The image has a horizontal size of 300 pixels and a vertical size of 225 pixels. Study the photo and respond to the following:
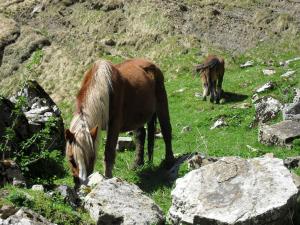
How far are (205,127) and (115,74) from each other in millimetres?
7256

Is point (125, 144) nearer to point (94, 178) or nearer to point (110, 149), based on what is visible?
point (110, 149)

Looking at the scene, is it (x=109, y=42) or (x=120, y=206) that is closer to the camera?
(x=120, y=206)

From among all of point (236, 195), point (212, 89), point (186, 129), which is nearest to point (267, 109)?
point (186, 129)

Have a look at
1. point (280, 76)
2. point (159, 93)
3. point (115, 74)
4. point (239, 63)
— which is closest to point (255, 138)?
point (159, 93)

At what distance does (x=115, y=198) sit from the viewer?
22.7ft

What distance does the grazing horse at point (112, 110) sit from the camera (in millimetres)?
8750

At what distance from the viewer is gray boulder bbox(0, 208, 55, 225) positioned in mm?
5590

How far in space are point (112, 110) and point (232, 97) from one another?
11.7 meters

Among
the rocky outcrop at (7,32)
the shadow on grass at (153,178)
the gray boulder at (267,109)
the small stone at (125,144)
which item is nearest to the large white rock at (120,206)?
the shadow on grass at (153,178)

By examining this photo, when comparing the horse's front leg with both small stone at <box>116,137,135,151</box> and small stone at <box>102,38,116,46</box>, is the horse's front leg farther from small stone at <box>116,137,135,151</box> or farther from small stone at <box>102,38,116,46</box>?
small stone at <box>102,38,116,46</box>

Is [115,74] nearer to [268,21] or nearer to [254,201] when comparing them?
[254,201]

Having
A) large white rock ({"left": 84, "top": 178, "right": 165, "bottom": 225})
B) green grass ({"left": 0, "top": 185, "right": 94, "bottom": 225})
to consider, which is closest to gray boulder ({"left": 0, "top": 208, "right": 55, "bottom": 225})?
green grass ({"left": 0, "top": 185, "right": 94, "bottom": 225})

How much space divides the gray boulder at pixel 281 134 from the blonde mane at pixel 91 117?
14.6 feet

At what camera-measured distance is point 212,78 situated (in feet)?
71.1
